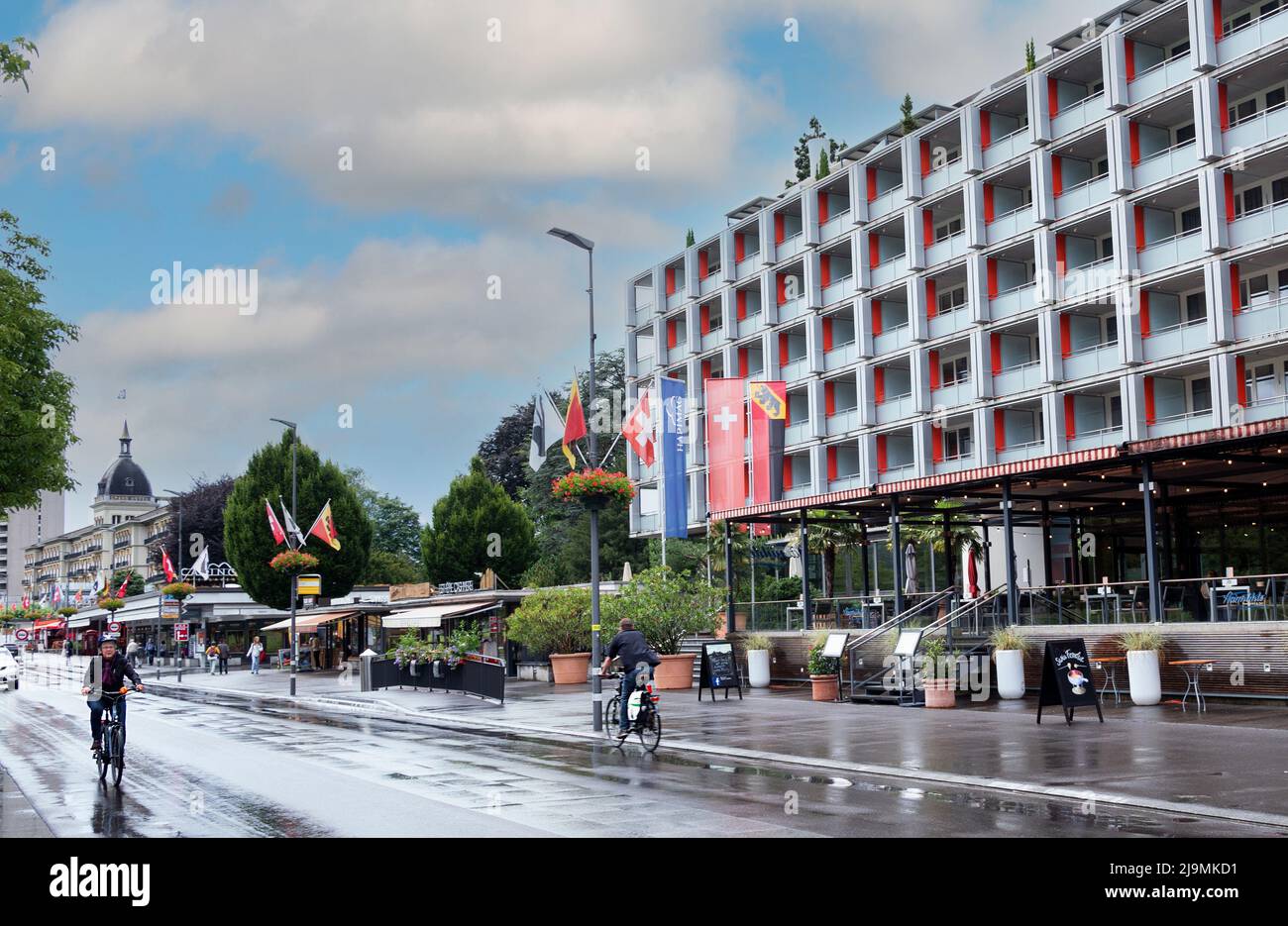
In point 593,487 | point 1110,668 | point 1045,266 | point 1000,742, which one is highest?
point 1045,266

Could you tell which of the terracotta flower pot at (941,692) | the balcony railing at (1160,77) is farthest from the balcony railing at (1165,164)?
the terracotta flower pot at (941,692)

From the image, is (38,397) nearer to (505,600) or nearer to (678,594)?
(678,594)

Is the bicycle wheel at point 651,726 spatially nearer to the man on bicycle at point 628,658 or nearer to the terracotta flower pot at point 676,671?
the man on bicycle at point 628,658

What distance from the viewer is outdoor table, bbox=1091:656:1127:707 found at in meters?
23.3

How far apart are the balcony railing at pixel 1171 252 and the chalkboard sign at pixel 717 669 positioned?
80.7ft

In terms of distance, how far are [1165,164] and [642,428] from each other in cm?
2120

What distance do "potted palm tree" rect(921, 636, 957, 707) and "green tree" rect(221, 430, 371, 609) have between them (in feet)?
166

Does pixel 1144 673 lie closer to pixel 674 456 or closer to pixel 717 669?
pixel 717 669

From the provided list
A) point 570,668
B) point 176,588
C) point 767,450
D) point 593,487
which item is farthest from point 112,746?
point 176,588

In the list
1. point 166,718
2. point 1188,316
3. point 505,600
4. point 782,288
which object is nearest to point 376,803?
point 166,718

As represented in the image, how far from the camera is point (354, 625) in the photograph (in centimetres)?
6775

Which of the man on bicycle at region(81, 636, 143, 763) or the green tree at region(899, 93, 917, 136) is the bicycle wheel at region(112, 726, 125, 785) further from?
the green tree at region(899, 93, 917, 136)

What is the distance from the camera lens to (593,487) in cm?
2355
